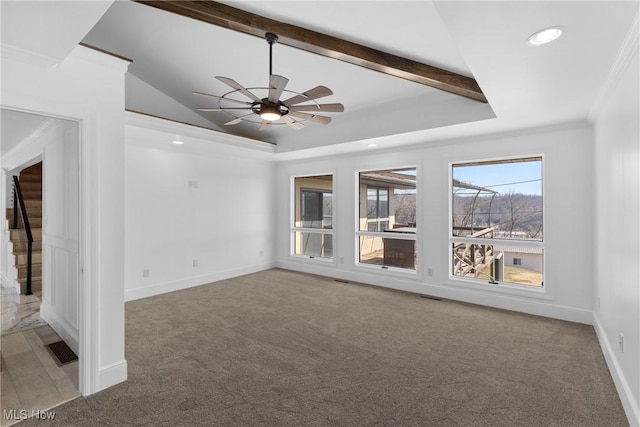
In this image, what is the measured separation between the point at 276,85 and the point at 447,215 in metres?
3.28

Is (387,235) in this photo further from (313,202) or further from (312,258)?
(313,202)

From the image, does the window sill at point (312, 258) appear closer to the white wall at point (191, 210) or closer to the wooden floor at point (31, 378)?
the white wall at point (191, 210)

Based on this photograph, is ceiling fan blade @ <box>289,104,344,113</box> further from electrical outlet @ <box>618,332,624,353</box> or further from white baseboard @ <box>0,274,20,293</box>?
white baseboard @ <box>0,274,20,293</box>

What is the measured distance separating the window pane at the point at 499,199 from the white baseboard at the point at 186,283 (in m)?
3.85

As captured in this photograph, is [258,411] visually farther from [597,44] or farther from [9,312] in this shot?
[9,312]

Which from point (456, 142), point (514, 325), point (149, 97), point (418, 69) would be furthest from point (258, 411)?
point (149, 97)

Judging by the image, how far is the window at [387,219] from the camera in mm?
5309

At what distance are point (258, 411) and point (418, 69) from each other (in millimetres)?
3271

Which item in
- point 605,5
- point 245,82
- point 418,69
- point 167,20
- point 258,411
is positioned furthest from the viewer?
point 245,82

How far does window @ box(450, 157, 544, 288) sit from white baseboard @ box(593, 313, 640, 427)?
1232 mm

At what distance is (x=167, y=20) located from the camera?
3.58 m

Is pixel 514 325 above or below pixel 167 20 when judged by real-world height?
below

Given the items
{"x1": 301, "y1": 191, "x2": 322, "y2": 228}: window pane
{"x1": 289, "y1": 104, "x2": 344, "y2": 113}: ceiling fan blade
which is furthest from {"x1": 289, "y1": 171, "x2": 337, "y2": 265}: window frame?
{"x1": 289, "y1": 104, "x2": 344, "y2": 113}: ceiling fan blade

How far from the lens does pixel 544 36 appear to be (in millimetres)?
1884
